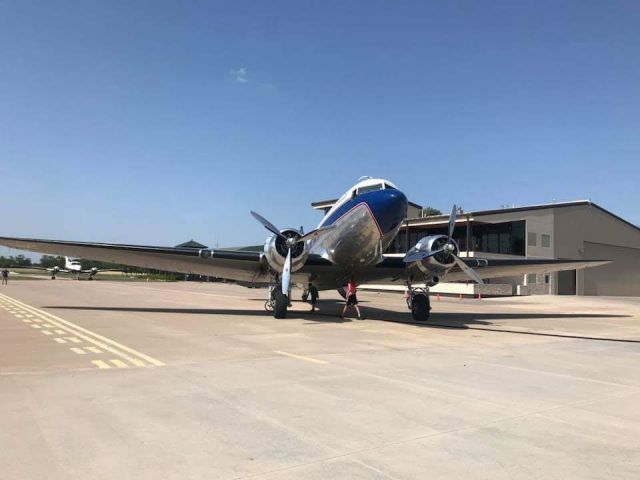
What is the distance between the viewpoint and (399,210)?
17.5m

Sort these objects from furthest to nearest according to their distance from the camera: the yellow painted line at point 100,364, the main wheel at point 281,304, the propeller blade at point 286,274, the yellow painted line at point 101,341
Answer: the main wheel at point 281,304 < the propeller blade at point 286,274 < the yellow painted line at point 101,341 < the yellow painted line at point 100,364

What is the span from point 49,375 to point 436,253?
13.6m

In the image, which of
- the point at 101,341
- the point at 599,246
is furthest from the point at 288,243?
the point at 599,246

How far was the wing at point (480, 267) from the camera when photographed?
20547mm

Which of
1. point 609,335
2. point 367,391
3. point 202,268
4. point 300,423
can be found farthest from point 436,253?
point 300,423

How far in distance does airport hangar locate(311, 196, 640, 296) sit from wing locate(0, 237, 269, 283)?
1009 inches

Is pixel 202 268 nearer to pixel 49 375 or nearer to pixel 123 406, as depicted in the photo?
pixel 49 375

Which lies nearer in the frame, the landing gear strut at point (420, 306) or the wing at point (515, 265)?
the landing gear strut at point (420, 306)

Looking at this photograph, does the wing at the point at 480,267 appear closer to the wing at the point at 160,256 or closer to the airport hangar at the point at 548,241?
the wing at the point at 160,256

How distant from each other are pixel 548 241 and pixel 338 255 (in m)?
39.1

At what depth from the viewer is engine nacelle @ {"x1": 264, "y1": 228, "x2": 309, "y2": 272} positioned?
1833 centimetres

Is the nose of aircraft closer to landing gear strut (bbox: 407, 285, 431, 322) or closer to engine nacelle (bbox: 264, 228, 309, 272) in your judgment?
engine nacelle (bbox: 264, 228, 309, 272)

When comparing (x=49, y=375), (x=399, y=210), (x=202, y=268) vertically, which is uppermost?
(x=399, y=210)

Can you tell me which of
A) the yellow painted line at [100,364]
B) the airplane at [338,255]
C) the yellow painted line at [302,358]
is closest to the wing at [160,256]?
the airplane at [338,255]
